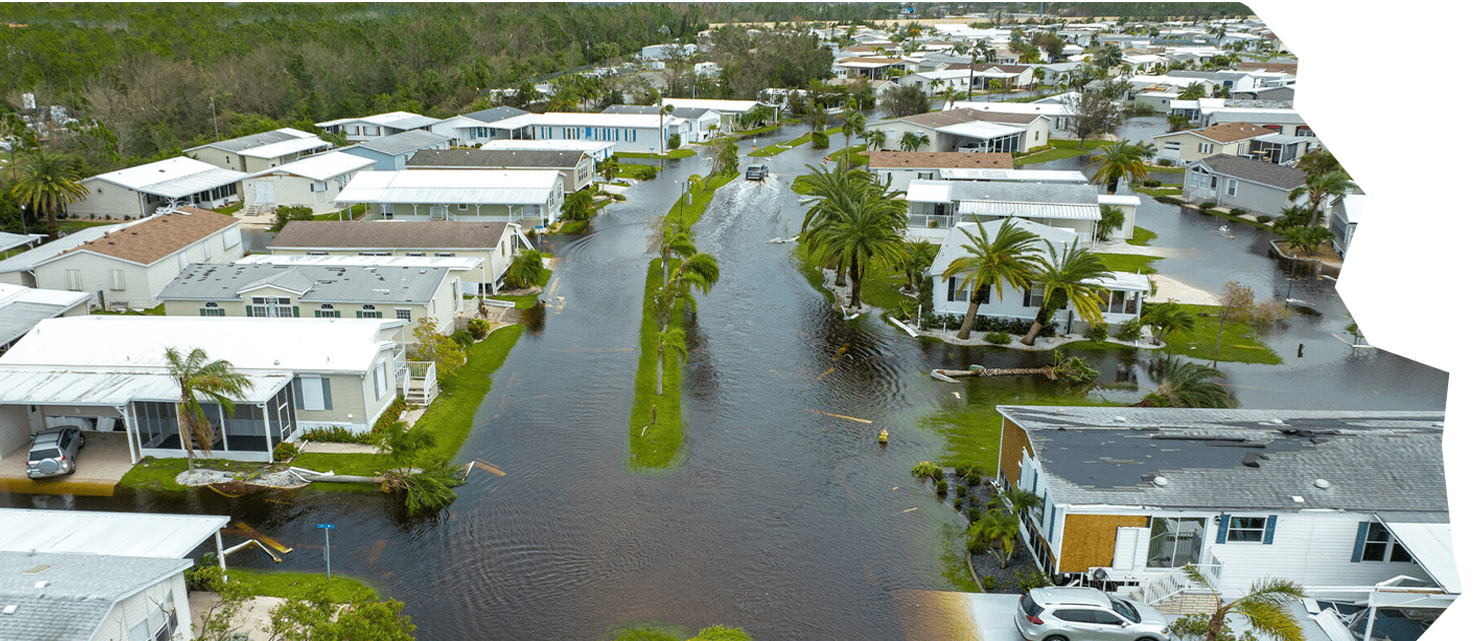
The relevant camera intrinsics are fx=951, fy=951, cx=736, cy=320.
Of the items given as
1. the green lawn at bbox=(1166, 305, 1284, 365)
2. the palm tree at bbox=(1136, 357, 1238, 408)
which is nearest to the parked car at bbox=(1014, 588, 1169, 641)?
the palm tree at bbox=(1136, 357, 1238, 408)

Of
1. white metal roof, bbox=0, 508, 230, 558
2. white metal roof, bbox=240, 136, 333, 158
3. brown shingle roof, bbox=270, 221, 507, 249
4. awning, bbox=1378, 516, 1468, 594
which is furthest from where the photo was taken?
white metal roof, bbox=240, 136, 333, 158

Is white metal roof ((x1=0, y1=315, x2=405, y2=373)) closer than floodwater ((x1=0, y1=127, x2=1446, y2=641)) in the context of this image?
No

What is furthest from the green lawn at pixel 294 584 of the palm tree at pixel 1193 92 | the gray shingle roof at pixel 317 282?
the palm tree at pixel 1193 92

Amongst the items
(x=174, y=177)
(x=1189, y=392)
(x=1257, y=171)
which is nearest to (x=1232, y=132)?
(x=1257, y=171)

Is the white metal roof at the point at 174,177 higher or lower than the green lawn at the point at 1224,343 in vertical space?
higher

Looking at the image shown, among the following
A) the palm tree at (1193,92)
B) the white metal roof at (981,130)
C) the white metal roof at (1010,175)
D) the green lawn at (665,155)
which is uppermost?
the palm tree at (1193,92)

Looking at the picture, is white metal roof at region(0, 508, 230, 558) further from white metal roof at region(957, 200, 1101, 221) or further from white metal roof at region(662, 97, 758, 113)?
white metal roof at region(662, 97, 758, 113)

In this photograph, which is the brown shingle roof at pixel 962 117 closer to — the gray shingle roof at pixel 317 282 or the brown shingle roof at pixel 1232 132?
the brown shingle roof at pixel 1232 132

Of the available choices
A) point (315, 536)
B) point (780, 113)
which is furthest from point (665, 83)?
point (315, 536)
